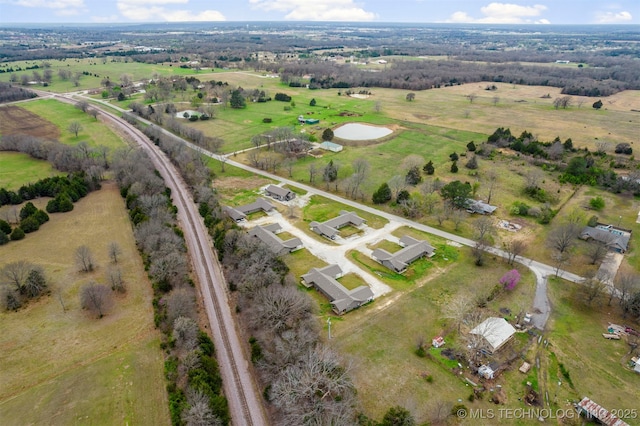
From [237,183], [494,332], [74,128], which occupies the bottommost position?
[494,332]

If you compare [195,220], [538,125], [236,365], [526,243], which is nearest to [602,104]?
[538,125]

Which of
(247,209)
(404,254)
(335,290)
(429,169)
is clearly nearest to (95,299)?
(335,290)

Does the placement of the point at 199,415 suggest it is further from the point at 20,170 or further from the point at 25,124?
the point at 25,124

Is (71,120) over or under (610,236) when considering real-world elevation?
over

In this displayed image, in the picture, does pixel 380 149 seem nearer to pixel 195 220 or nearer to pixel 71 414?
pixel 195 220

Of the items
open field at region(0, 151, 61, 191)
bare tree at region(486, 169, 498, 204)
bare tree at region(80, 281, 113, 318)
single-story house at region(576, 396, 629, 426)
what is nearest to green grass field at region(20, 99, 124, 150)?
open field at region(0, 151, 61, 191)

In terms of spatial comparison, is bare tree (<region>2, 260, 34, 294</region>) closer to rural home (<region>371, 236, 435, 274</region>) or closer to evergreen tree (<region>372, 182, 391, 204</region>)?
rural home (<region>371, 236, 435, 274</region>)
